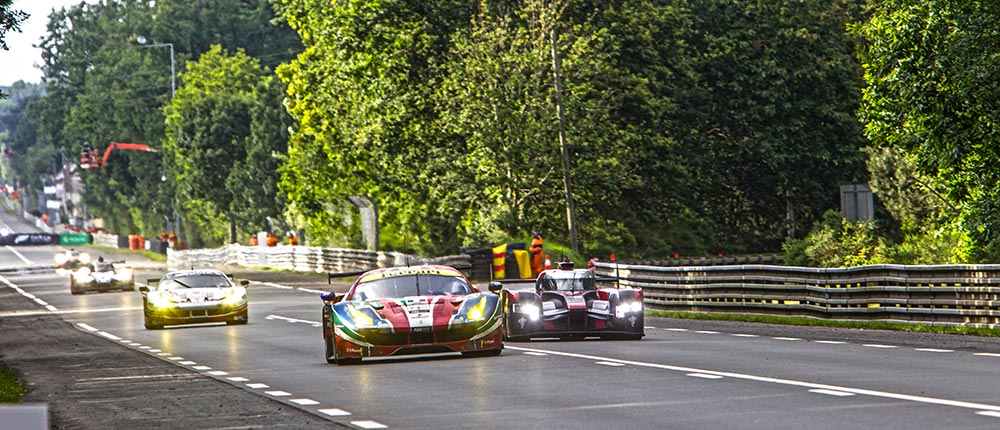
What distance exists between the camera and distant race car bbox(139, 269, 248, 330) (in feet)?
109

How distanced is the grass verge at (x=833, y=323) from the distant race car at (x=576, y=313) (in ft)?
14.9

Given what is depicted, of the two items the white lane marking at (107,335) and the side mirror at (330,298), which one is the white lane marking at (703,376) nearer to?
the side mirror at (330,298)

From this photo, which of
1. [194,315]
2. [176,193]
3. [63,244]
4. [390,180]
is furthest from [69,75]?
[194,315]

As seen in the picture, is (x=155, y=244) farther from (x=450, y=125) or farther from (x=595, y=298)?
(x=595, y=298)

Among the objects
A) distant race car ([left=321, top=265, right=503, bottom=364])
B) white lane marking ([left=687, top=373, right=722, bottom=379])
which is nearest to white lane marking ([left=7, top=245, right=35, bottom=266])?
distant race car ([left=321, top=265, right=503, bottom=364])

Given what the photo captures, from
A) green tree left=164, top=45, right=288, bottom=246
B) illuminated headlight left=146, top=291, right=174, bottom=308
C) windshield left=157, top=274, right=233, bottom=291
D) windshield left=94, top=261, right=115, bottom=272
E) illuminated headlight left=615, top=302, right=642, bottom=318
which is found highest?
green tree left=164, top=45, right=288, bottom=246

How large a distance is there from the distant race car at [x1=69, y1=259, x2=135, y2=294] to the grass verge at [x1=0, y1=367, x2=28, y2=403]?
36267 mm

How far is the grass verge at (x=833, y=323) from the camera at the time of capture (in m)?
24.3

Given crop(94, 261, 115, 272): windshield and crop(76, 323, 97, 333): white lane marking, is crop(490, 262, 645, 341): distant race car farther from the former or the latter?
crop(94, 261, 115, 272): windshield

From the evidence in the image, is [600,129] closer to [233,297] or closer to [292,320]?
[292,320]

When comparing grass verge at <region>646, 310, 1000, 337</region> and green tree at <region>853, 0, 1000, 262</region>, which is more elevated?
green tree at <region>853, 0, 1000, 262</region>

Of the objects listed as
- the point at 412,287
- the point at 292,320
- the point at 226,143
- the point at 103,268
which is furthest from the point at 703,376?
the point at 226,143

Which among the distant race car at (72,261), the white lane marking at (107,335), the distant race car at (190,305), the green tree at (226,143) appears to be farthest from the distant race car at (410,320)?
the green tree at (226,143)

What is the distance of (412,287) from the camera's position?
68.5 feet
